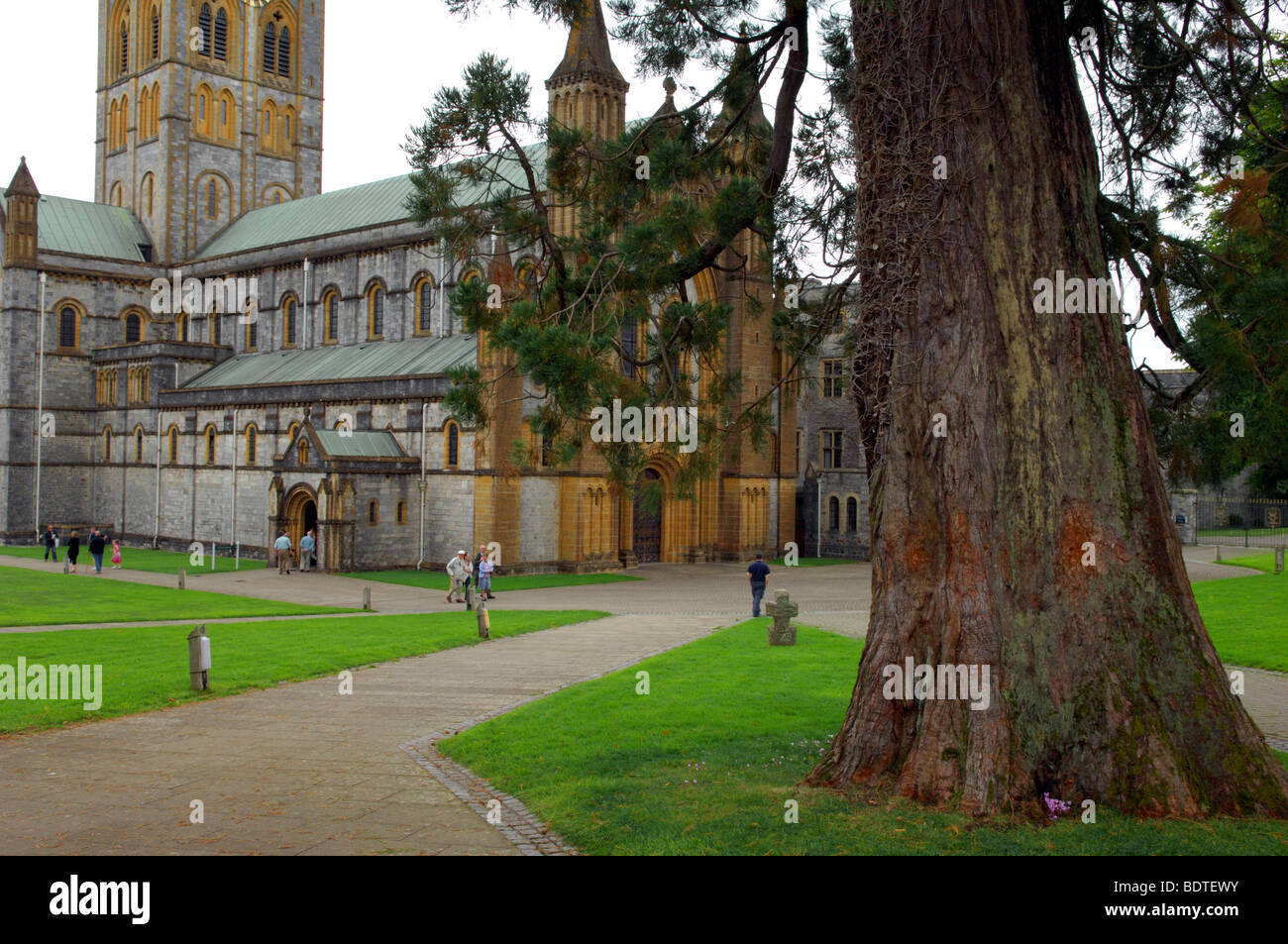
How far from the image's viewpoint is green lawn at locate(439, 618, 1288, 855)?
797 cm

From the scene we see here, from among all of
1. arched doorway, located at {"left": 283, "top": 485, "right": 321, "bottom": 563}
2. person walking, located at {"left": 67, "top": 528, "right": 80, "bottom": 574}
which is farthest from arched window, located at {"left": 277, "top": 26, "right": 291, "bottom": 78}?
person walking, located at {"left": 67, "top": 528, "right": 80, "bottom": 574}

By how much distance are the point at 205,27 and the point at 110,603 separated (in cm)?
4549

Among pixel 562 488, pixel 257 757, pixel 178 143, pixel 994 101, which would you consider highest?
pixel 178 143

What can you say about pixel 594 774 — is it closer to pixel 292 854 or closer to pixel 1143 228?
pixel 292 854

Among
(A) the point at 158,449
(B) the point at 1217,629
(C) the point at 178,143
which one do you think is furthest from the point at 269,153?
(B) the point at 1217,629

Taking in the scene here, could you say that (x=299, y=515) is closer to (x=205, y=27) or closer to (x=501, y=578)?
(x=501, y=578)

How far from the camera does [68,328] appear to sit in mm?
57812

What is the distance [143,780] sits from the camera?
36.7 ft

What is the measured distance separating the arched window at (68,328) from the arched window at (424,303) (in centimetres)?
2205

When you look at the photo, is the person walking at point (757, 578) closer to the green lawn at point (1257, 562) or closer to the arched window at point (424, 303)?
the green lawn at point (1257, 562)

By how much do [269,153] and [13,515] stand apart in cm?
2529

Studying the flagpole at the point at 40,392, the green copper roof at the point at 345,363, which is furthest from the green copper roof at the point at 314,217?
the flagpole at the point at 40,392

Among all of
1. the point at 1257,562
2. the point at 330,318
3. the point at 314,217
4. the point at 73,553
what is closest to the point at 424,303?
the point at 330,318

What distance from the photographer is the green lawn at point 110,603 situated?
2606 cm
